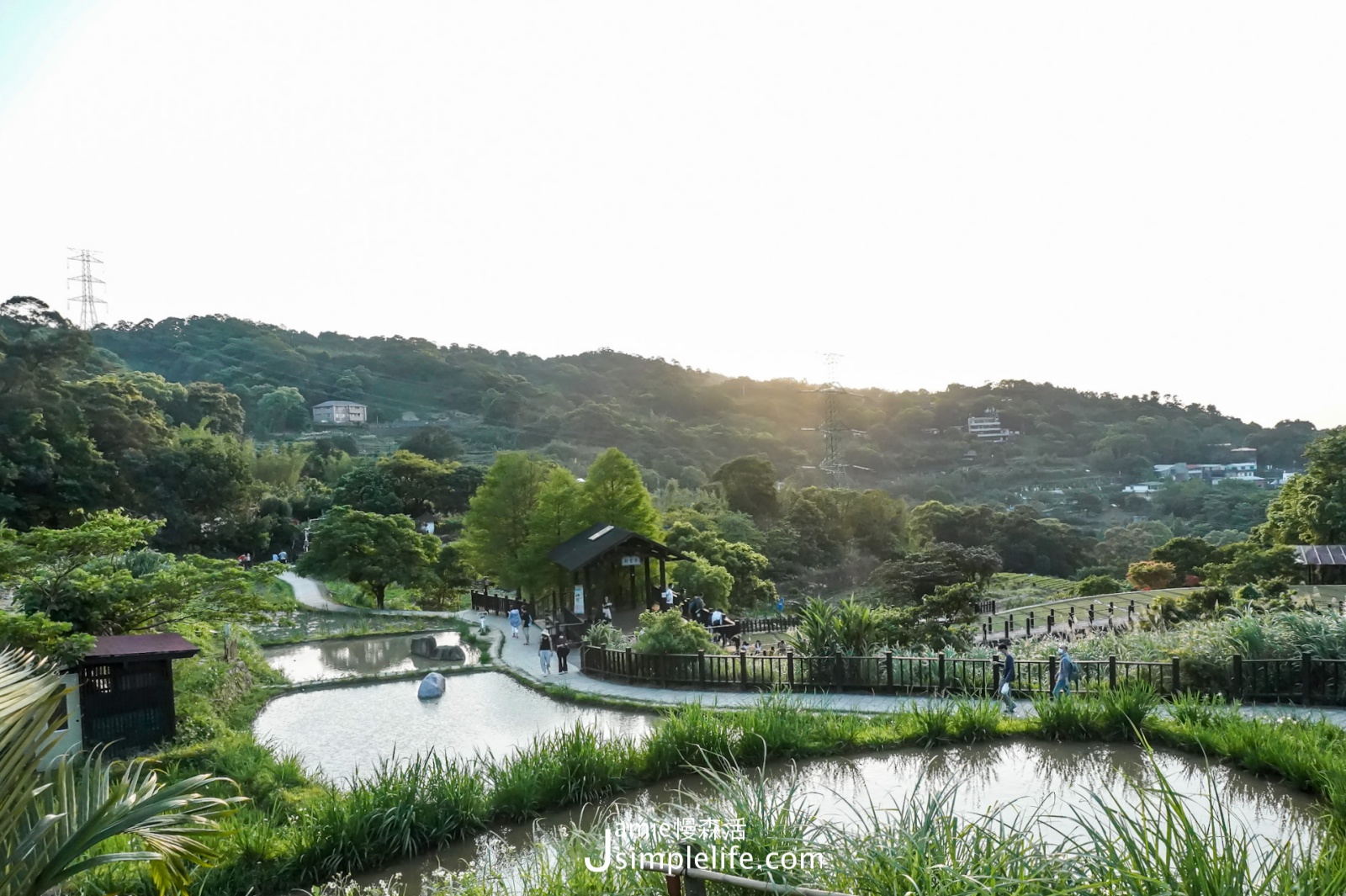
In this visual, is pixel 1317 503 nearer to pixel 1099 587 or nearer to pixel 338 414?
pixel 1099 587

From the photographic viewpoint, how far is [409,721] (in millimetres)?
14305

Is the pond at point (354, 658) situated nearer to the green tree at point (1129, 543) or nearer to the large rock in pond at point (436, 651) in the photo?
the large rock in pond at point (436, 651)

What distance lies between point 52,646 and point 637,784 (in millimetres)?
7597

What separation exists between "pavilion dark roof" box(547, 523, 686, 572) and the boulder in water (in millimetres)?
6494

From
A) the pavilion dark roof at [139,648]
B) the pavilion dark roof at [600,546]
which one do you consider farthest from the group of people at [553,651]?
the pavilion dark roof at [139,648]

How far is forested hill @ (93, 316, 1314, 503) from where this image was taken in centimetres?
10000

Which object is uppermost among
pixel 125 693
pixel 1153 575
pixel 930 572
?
pixel 125 693

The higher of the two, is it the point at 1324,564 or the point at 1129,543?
the point at 1324,564

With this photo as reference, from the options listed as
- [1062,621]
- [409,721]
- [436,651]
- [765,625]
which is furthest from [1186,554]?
[409,721]

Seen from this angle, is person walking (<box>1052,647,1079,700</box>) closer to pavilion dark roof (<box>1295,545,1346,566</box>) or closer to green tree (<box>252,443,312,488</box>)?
pavilion dark roof (<box>1295,545,1346,566</box>)

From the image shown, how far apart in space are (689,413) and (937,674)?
113 meters

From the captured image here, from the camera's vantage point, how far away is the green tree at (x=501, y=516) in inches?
1121

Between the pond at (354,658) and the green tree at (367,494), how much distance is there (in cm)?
2606

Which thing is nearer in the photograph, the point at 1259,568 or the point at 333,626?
the point at 333,626
